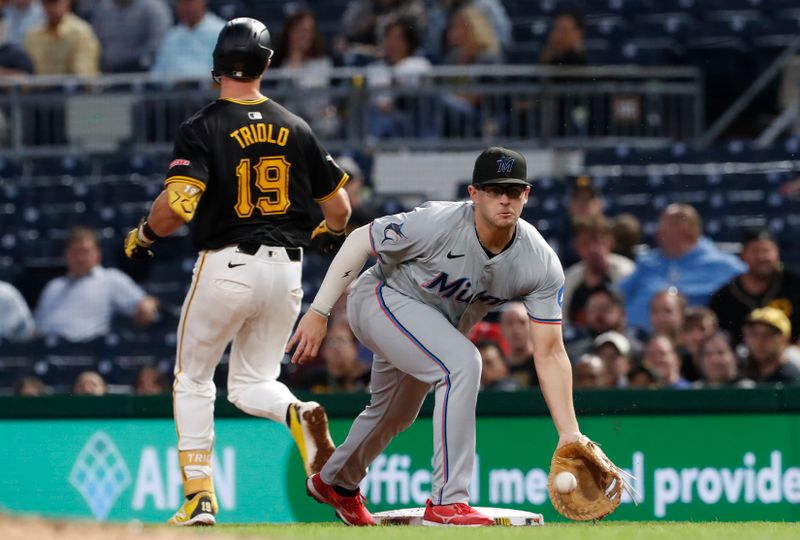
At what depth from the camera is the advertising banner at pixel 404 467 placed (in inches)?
307

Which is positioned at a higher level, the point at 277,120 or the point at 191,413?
the point at 277,120

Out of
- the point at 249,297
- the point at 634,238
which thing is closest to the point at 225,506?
the point at 249,297

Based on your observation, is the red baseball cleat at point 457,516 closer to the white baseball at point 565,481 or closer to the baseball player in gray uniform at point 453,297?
the baseball player in gray uniform at point 453,297

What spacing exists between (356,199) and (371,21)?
115 inches

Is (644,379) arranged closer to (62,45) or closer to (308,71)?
(308,71)

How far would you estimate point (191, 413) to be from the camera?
631cm

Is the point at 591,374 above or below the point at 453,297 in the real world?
below

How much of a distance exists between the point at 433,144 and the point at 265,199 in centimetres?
546

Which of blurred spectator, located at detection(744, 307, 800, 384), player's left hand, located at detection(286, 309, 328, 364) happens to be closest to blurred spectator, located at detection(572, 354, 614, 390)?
blurred spectator, located at detection(744, 307, 800, 384)

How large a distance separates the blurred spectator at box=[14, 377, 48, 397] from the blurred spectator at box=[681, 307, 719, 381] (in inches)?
156

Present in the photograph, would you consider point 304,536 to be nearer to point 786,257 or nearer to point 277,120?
point 277,120

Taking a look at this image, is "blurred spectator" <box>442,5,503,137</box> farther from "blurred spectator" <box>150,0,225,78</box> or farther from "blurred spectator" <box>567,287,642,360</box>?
"blurred spectator" <box>567,287,642,360</box>

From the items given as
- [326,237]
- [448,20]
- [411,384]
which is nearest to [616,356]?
[326,237]

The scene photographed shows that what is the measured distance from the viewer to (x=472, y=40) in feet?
39.9
